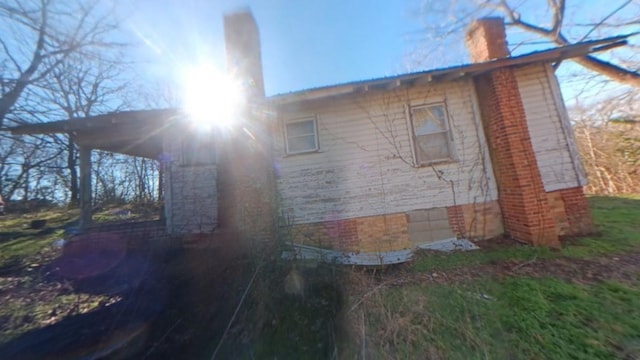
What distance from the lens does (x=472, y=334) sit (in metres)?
2.71

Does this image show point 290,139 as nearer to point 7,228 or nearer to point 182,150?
point 182,150

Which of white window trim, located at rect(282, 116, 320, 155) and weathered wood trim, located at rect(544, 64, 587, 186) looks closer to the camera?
weathered wood trim, located at rect(544, 64, 587, 186)

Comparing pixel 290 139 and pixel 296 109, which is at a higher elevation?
pixel 296 109

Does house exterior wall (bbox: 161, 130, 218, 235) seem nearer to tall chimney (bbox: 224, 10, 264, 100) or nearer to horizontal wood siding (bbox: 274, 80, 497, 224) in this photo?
tall chimney (bbox: 224, 10, 264, 100)

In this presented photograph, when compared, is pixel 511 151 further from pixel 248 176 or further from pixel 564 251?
pixel 248 176

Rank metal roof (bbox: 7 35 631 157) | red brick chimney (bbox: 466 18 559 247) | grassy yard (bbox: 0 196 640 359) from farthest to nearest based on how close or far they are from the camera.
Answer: metal roof (bbox: 7 35 631 157) < red brick chimney (bbox: 466 18 559 247) < grassy yard (bbox: 0 196 640 359)

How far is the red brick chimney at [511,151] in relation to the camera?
4.91 meters

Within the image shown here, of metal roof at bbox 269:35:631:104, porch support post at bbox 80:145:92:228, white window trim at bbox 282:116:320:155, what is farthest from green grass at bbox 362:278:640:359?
porch support post at bbox 80:145:92:228

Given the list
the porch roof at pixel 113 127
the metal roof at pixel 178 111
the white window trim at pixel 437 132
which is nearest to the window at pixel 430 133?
the white window trim at pixel 437 132

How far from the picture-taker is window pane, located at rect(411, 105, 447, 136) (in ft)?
19.8

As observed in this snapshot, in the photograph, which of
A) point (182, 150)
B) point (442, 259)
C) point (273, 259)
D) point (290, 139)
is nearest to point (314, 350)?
point (273, 259)

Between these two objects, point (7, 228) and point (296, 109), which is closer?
point (296, 109)

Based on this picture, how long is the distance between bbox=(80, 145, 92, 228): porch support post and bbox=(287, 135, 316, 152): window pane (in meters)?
6.07

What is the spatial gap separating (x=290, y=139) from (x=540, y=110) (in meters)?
5.89
